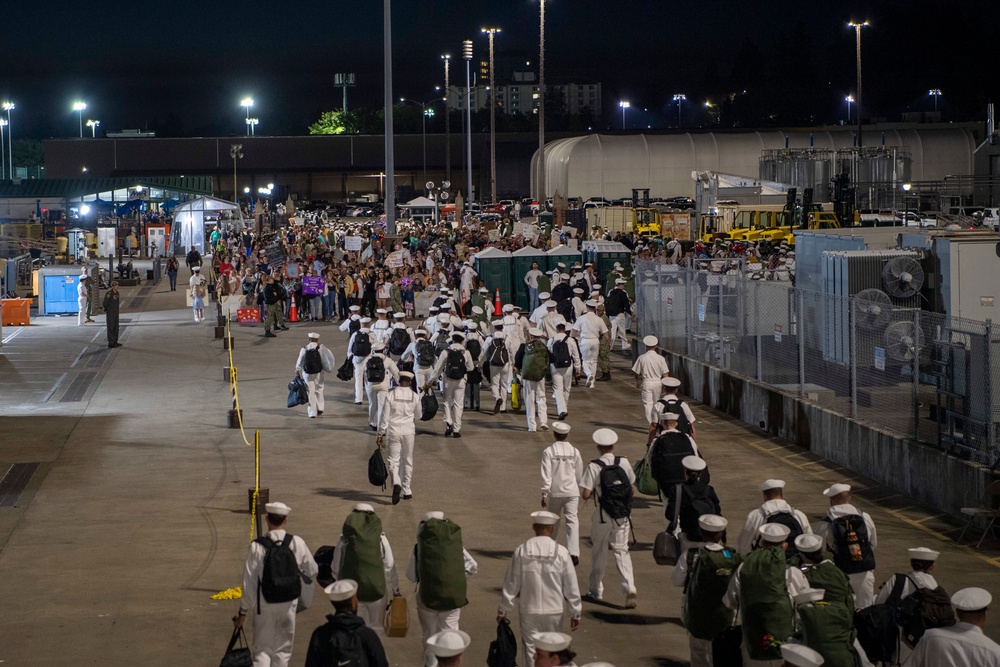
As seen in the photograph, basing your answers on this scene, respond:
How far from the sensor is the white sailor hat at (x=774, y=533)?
27.3 ft

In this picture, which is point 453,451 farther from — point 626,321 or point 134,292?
point 134,292

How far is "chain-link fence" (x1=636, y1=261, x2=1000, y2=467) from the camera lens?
13.9 m

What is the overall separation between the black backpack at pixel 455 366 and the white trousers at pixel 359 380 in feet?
9.79

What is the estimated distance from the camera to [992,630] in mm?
10367

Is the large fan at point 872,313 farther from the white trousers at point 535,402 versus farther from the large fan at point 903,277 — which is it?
the white trousers at point 535,402

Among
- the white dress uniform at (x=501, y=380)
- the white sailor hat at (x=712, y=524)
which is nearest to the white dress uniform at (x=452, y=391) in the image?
the white dress uniform at (x=501, y=380)

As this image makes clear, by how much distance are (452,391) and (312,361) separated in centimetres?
271

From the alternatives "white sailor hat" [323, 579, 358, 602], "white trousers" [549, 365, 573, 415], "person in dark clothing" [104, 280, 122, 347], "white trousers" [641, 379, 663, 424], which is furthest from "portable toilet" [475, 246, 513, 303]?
"white sailor hat" [323, 579, 358, 602]

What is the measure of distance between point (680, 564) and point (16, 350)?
26.5 metres

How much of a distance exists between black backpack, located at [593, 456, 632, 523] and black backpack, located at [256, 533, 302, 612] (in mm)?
3203

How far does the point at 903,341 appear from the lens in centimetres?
1555

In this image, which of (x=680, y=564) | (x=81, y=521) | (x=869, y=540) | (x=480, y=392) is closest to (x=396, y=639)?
(x=680, y=564)

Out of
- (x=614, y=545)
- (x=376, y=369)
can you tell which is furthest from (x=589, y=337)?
(x=614, y=545)

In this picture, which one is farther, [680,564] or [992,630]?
[992,630]
